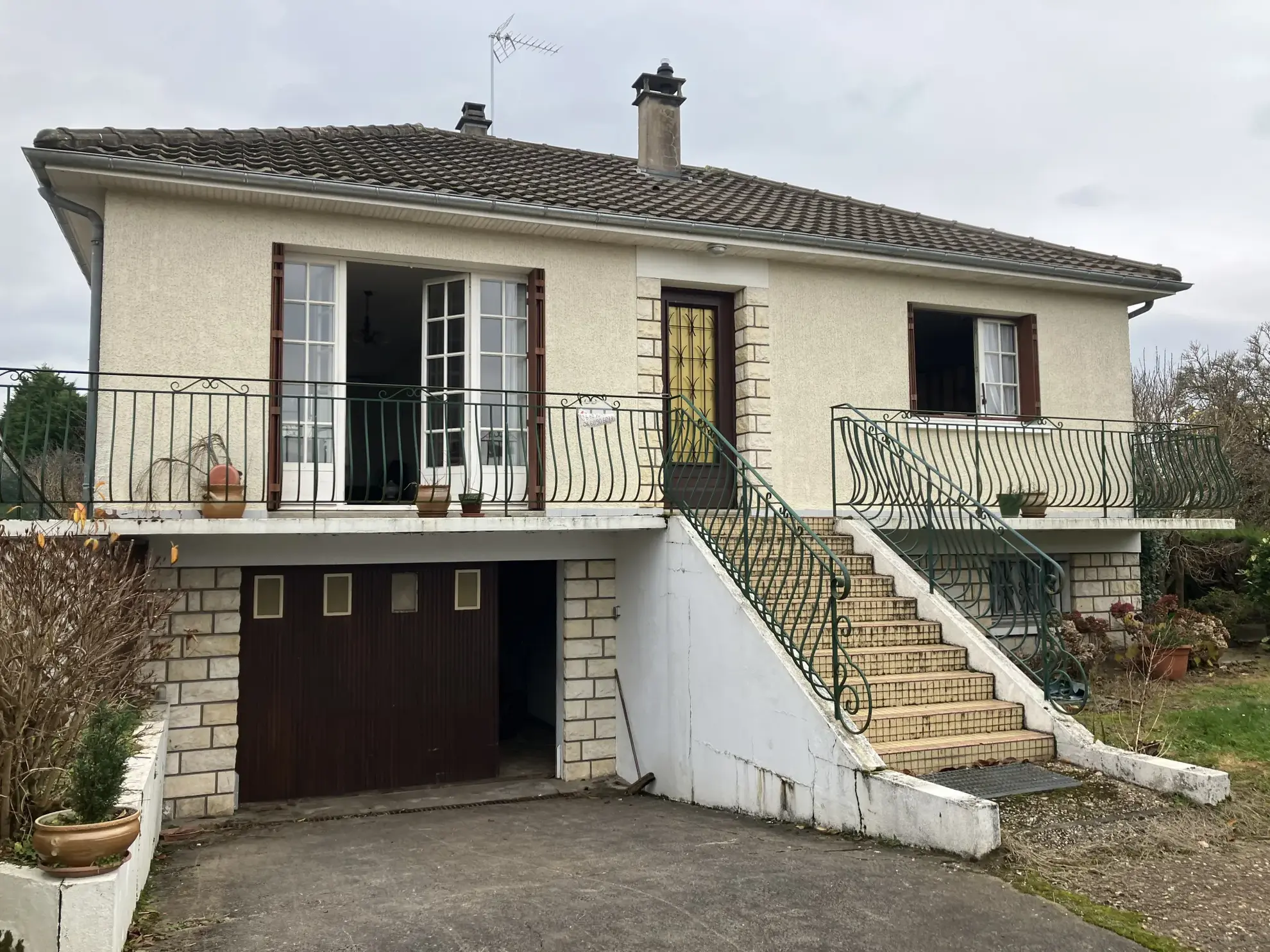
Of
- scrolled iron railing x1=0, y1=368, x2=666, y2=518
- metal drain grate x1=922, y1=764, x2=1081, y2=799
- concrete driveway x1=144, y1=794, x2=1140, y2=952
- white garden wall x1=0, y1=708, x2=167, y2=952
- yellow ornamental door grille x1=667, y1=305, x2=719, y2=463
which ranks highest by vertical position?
yellow ornamental door grille x1=667, y1=305, x2=719, y2=463

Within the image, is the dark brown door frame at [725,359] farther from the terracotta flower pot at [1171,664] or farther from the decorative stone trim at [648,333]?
the terracotta flower pot at [1171,664]

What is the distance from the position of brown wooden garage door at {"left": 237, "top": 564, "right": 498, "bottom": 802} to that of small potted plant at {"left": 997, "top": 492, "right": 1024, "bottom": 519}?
5.21 meters

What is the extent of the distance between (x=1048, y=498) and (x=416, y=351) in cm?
884

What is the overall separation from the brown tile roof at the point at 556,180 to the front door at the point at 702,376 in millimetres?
895

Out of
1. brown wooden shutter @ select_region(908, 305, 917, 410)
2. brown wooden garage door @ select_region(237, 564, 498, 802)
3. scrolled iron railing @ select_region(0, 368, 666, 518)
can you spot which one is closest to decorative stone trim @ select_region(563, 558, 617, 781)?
brown wooden garage door @ select_region(237, 564, 498, 802)

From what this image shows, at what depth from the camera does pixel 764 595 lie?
22.4 ft

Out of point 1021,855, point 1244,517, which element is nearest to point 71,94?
point 1021,855

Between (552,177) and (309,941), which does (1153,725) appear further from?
(552,177)

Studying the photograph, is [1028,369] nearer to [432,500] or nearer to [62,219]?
[432,500]

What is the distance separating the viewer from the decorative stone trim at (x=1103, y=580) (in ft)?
35.0

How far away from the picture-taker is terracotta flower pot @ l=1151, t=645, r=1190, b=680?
9531 millimetres

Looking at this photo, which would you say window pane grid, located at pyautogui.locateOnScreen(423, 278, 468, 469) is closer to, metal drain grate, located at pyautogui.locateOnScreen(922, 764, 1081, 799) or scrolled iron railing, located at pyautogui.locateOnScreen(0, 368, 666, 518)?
scrolled iron railing, located at pyautogui.locateOnScreen(0, 368, 666, 518)

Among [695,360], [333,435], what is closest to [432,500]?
[333,435]

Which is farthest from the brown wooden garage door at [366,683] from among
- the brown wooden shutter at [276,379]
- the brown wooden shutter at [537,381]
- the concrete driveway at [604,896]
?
the concrete driveway at [604,896]
